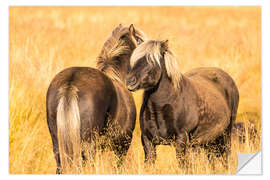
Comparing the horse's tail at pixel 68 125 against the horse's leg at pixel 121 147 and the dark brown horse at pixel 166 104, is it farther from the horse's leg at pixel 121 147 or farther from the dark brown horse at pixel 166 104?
the horse's leg at pixel 121 147

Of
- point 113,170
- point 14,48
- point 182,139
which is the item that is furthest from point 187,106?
point 14,48

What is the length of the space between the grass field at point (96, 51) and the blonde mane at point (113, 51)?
25 cm

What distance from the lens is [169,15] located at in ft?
21.5

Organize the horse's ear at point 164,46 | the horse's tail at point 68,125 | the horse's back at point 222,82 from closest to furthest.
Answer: the horse's tail at point 68,125, the horse's ear at point 164,46, the horse's back at point 222,82

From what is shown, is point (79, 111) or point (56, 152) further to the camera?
point (56, 152)

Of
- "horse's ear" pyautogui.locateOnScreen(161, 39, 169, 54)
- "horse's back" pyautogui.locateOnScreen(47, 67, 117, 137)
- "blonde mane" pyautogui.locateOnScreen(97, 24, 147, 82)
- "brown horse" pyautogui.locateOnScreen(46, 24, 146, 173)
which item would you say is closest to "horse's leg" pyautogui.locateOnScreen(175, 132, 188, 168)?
"brown horse" pyautogui.locateOnScreen(46, 24, 146, 173)

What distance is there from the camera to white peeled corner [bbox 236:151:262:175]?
17.4ft

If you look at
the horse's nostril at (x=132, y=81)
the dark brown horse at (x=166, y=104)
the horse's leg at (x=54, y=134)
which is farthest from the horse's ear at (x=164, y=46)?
the horse's leg at (x=54, y=134)

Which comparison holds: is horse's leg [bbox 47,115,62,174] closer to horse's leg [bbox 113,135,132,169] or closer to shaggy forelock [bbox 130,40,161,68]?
horse's leg [bbox 113,135,132,169]

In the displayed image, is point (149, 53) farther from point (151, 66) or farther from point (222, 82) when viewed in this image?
point (222, 82)

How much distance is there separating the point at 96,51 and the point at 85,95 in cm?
264

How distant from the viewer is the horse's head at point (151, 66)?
4.61 m

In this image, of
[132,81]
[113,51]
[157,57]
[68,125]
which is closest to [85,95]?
[68,125]

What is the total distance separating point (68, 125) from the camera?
14.4 feet
